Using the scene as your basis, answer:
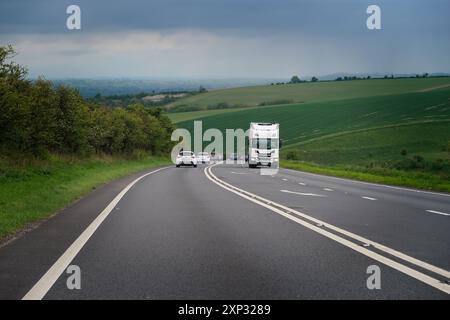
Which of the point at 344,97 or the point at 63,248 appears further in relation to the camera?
the point at 344,97

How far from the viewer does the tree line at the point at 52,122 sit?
86.8 feet

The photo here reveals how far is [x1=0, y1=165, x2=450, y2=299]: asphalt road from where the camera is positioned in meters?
6.67

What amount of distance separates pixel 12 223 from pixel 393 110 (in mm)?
94172

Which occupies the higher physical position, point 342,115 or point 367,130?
point 342,115

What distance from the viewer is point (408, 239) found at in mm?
10602

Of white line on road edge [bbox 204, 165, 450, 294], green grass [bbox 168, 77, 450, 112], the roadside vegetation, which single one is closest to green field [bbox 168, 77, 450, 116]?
green grass [bbox 168, 77, 450, 112]

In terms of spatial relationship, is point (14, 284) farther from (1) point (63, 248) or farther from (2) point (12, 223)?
(2) point (12, 223)

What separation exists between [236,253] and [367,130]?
Result: 79772 mm

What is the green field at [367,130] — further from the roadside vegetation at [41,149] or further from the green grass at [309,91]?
the roadside vegetation at [41,149]

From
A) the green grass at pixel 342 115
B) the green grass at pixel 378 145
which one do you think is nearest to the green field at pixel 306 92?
the green grass at pixel 342 115

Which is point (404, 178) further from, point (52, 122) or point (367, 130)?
point (367, 130)

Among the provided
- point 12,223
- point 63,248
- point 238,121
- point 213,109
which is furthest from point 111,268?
point 213,109

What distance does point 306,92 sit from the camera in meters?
155

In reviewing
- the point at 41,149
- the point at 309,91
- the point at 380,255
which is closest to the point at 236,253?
the point at 380,255
